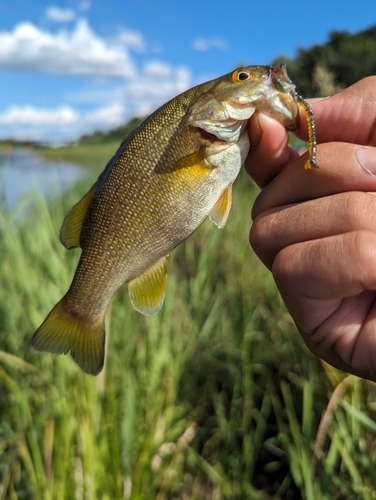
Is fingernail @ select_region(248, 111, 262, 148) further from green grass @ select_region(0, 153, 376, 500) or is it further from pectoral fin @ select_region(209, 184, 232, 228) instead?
green grass @ select_region(0, 153, 376, 500)

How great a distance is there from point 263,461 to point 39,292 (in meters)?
1.86

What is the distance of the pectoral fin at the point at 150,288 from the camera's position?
142 centimetres

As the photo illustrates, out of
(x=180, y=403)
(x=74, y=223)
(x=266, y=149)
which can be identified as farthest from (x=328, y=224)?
(x=180, y=403)

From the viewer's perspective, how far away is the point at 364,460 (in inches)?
80.2

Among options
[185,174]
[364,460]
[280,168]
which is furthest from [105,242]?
[364,460]

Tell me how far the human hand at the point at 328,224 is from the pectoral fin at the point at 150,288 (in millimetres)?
303

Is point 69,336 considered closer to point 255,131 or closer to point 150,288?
point 150,288

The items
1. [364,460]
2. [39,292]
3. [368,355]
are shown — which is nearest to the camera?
[368,355]

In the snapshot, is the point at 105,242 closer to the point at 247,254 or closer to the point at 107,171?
the point at 107,171

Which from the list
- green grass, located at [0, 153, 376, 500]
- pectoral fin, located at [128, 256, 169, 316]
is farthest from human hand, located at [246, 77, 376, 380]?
green grass, located at [0, 153, 376, 500]

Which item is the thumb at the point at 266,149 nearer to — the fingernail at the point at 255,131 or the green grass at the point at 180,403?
the fingernail at the point at 255,131

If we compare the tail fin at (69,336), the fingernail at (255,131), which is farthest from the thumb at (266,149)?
the tail fin at (69,336)

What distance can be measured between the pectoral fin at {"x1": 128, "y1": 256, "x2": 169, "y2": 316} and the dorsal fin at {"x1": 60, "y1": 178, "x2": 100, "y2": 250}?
242 mm

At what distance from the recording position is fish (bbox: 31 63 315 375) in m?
1.33
